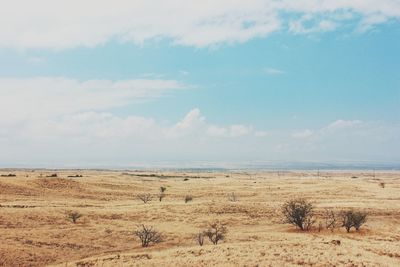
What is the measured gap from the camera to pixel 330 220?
4400 cm

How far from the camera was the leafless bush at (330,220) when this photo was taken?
39.9 m

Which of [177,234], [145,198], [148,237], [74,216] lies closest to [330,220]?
[177,234]

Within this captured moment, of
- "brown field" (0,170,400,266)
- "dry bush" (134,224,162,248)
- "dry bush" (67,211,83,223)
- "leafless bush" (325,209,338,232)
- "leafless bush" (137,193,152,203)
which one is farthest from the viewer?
"leafless bush" (137,193,152,203)

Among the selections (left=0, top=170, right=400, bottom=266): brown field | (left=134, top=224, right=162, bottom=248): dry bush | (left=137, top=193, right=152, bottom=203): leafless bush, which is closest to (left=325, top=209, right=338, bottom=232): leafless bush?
(left=0, top=170, right=400, bottom=266): brown field

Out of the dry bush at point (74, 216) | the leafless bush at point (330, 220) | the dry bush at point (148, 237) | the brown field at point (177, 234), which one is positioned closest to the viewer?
the brown field at point (177, 234)

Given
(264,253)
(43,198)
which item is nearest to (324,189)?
(43,198)

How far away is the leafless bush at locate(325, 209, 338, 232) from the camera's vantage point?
39.9 m

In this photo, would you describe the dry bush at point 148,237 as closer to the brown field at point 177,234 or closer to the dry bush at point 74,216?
the brown field at point 177,234

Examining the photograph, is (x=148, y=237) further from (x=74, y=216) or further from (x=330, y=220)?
(x=330, y=220)

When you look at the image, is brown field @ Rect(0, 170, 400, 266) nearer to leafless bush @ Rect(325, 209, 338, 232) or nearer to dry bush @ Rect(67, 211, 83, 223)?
dry bush @ Rect(67, 211, 83, 223)

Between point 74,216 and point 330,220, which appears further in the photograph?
point 330,220

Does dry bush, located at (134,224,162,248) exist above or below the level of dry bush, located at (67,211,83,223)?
below

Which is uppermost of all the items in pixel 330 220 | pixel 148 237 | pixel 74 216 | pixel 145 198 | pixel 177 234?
pixel 74 216

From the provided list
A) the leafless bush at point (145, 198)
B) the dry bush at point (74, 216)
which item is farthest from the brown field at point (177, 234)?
the leafless bush at point (145, 198)
